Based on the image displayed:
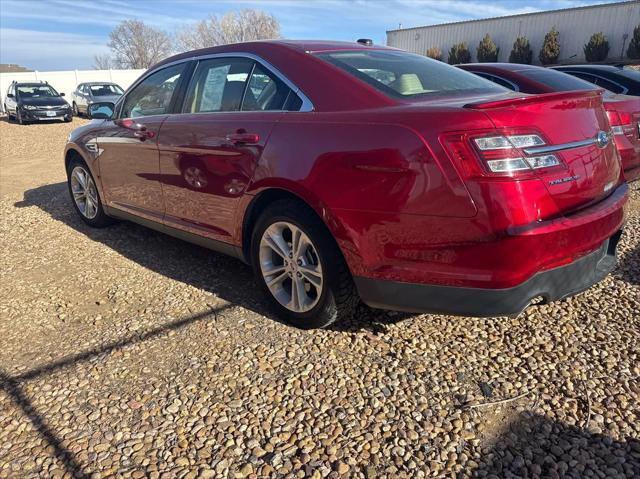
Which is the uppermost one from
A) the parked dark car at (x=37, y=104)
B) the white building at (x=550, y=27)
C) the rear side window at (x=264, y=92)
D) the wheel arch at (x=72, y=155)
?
the white building at (x=550, y=27)

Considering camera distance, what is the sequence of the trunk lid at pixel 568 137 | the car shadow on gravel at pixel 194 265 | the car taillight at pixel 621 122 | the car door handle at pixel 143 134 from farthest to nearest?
the car taillight at pixel 621 122 → the car door handle at pixel 143 134 → the car shadow on gravel at pixel 194 265 → the trunk lid at pixel 568 137

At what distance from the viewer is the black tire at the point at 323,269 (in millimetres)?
2867

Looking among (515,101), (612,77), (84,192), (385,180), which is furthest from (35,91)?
(515,101)

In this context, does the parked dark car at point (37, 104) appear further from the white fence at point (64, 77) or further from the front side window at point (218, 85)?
the front side window at point (218, 85)

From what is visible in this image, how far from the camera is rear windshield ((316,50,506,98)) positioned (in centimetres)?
291

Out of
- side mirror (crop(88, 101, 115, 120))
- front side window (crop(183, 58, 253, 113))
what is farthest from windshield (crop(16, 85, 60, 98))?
front side window (crop(183, 58, 253, 113))

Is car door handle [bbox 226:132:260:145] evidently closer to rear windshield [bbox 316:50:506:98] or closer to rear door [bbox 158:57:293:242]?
rear door [bbox 158:57:293:242]

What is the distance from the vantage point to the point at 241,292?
378 cm

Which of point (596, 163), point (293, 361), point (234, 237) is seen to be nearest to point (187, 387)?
point (293, 361)

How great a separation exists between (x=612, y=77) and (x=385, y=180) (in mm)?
5664

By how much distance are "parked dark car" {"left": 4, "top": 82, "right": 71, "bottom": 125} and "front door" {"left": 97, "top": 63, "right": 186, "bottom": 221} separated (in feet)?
57.7

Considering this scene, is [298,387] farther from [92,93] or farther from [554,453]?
[92,93]

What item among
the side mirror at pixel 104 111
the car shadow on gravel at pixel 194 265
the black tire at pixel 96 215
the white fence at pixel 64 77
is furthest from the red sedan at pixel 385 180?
the white fence at pixel 64 77

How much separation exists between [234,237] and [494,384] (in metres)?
1.82
